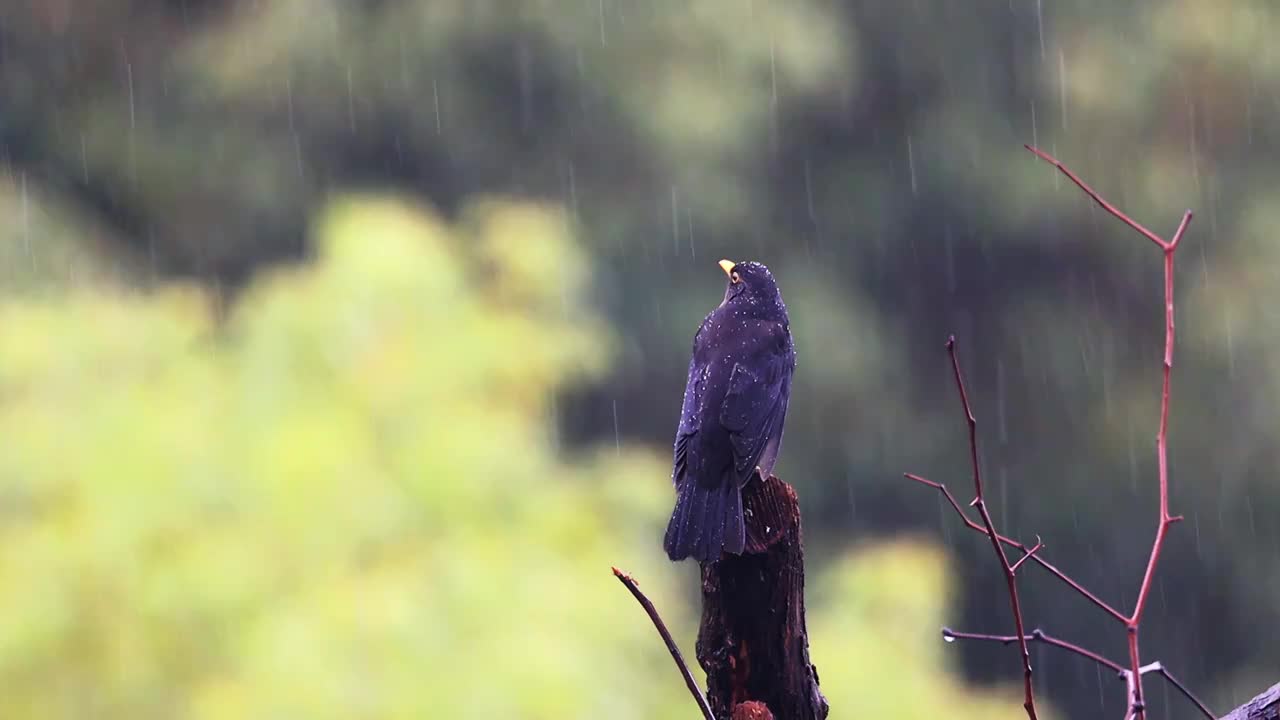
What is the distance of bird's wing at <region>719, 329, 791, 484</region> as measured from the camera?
314 centimetres

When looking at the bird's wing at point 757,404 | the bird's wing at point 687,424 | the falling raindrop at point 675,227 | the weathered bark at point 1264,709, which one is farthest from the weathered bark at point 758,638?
the falling raindrop at point 675,227

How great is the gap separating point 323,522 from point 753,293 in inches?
116

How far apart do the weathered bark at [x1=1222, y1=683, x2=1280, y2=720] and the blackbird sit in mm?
1139

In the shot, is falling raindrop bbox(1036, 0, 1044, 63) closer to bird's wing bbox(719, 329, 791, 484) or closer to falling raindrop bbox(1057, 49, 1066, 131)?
falling raindrop bbox(1057, 49, 1066, 131)

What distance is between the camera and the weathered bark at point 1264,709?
1.37 m

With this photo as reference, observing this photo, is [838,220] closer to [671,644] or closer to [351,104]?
[351,104]

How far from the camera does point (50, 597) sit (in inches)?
238

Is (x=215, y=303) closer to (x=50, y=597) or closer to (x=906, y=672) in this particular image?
(x=50, y=597)

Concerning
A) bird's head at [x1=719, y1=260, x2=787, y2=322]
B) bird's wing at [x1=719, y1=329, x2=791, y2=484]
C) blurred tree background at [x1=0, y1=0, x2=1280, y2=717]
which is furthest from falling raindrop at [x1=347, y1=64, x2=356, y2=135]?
bird's wing at [x1=719, y1=329, x2=791, y2=484]

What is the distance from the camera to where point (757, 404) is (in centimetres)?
342

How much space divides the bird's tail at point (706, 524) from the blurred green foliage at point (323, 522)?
311 cm

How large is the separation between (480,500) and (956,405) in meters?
5.51

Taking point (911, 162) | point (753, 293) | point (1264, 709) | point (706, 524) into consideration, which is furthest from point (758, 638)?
point (911, 162)

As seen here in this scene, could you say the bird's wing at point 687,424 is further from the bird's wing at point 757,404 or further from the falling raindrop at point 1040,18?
the falling raindrop at point 1040,18
